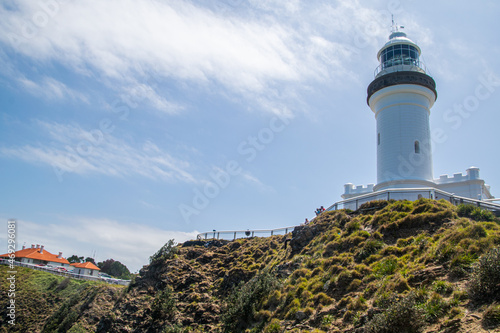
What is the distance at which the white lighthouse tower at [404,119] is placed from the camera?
Answer: 2772 cm

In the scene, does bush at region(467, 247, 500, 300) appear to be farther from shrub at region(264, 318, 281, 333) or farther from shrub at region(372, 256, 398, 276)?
shrub at region(264, 318, 281, 333)

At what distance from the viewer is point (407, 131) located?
2812 centimetres

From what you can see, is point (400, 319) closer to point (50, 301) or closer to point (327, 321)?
point (327, 321)

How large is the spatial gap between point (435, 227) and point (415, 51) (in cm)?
1926

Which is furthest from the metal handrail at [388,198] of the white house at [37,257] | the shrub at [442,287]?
the white house at [37,257]

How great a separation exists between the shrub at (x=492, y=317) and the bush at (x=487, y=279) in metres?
0.84

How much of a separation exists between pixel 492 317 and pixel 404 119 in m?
21.3

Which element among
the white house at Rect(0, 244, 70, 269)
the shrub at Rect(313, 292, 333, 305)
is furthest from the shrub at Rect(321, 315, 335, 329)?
the white house at Rect(0, 244, 70, 269)

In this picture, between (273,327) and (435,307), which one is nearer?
(435,307)

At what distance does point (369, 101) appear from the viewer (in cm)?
3148

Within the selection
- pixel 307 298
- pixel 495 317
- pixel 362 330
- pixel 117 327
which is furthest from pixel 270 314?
pixel 117 327

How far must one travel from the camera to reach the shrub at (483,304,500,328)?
920 centimetres

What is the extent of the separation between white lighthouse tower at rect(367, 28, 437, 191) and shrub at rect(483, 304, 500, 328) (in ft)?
60.8

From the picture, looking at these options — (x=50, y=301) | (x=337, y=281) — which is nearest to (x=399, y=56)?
(x=337, y=281)
